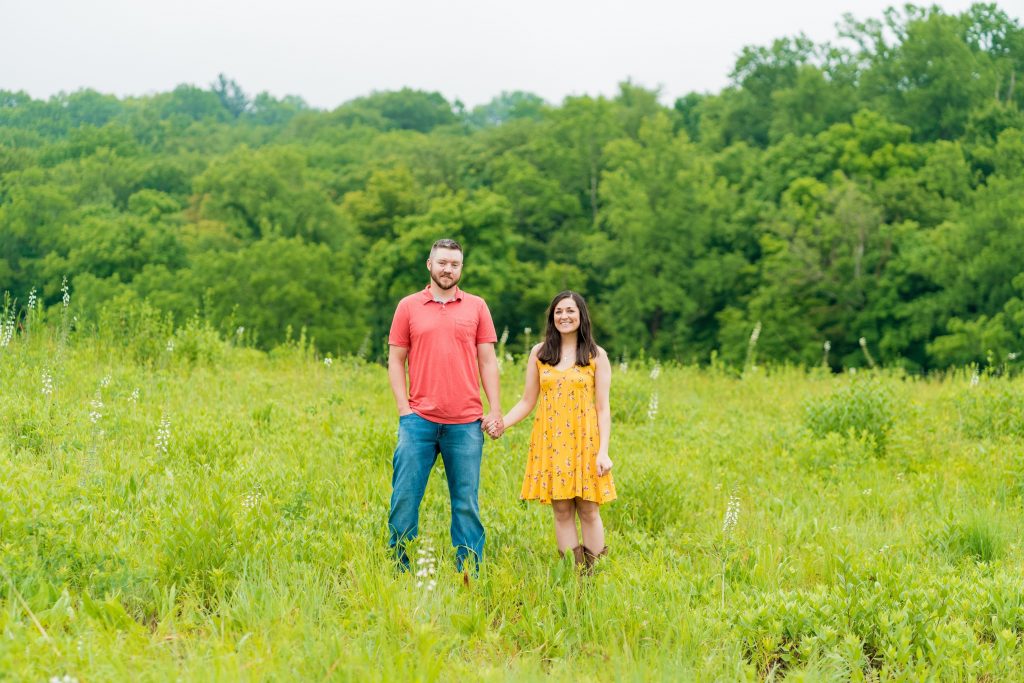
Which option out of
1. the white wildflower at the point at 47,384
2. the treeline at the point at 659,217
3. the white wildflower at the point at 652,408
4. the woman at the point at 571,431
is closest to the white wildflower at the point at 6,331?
the white wildflower at the point at 47,384

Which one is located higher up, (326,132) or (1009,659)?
(326,132)

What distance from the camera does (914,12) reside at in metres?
49.3

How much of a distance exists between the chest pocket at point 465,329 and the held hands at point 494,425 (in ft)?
1.57

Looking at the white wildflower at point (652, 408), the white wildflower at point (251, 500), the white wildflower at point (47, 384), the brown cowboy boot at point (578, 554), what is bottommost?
the brown cowboy boot at point (578, 554)

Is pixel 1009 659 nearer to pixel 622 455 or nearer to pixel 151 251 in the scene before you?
pixel 622 455

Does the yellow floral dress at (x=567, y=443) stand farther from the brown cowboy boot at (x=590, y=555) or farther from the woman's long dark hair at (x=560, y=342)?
the brown cowboy boot at (x=590, y=555)

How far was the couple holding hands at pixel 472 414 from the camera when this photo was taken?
5301 mm

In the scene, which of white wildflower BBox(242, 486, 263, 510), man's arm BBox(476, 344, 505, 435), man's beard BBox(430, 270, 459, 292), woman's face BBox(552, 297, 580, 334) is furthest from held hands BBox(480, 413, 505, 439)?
white wildflower BBox(242, 486, 263, 510)

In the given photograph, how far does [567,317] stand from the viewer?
549 cm

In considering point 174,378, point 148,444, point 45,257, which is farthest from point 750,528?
point 45,257

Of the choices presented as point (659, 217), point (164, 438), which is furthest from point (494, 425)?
point (659, 217)

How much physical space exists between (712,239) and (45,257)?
30.1 metres

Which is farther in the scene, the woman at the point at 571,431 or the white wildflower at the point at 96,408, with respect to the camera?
the white wildflower at the point at 96,408

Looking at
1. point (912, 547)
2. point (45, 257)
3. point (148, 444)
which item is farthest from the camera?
point (45, 257)
